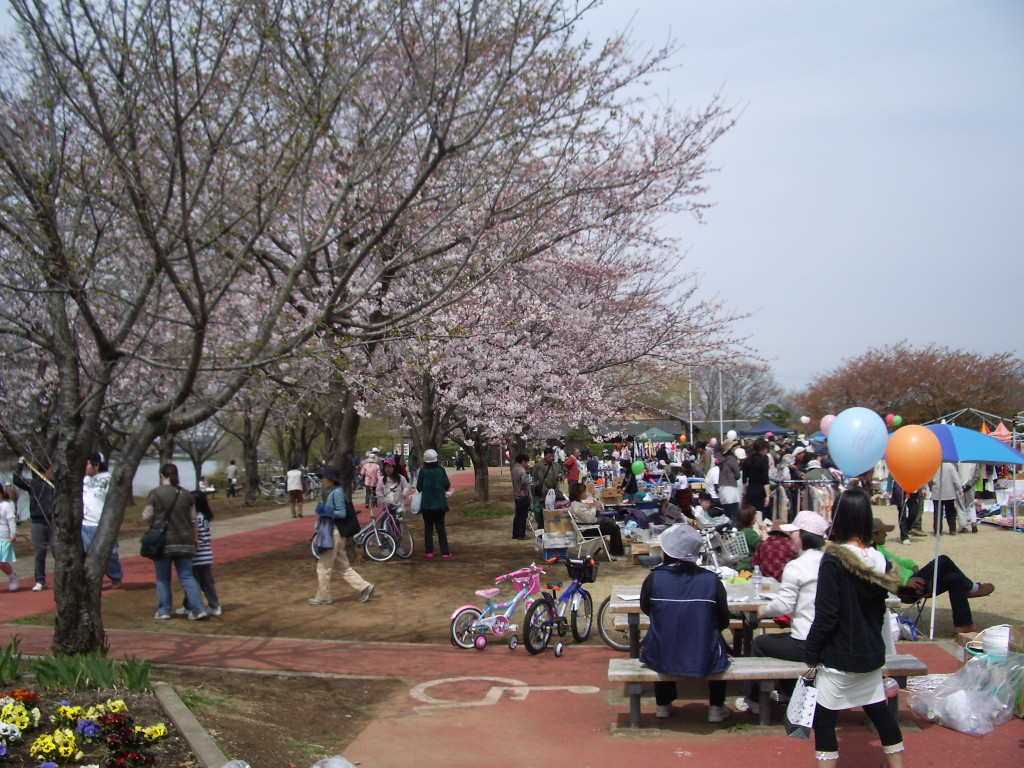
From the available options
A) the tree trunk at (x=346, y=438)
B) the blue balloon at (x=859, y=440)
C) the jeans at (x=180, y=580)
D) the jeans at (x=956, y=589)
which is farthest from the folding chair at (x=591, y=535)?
the jeans at (x=956, y=589)

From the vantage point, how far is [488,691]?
7180mm

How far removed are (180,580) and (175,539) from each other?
1.56 feet

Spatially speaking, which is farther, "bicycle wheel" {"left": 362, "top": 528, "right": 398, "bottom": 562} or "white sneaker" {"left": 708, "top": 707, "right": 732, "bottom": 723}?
"bicycle wheel" {"left": 362, "top": 528, "right": 398, "bottom": 562}

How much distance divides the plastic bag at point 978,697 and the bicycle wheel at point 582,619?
344 cm

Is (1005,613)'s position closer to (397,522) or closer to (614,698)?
(614,698)

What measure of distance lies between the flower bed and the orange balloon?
7.07 meters

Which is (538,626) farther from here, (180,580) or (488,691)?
(180,580)

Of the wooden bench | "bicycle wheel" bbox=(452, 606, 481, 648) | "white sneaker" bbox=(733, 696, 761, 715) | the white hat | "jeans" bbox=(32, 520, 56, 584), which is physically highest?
the white hat

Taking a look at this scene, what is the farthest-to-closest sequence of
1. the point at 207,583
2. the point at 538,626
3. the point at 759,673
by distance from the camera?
the point at 207,583 < the point at 538,626 < the point at 759,673

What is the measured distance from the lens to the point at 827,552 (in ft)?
15.4

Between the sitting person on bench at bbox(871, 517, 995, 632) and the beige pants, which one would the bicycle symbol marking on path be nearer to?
the sitting person on bench at bbox(871, 517, 995, 632)

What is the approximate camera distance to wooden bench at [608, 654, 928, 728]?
5734 mm

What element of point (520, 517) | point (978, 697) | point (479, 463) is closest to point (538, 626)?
point (978, 697)

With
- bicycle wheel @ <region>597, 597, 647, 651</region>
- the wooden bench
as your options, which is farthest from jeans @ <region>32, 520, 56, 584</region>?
the wooden bench
